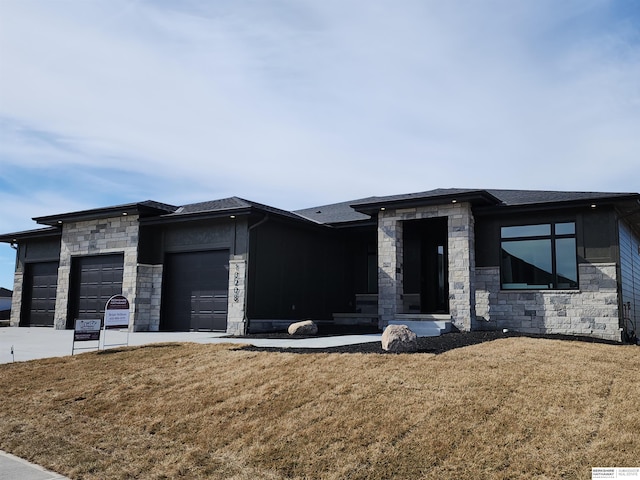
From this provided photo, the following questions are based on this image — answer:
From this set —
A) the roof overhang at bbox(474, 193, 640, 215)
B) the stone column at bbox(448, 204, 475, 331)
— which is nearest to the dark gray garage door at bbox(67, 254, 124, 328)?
the stone column at bbox(448, 204, 475, 331)

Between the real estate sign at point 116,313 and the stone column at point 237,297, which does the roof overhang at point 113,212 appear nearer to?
the stone column at point 237,297

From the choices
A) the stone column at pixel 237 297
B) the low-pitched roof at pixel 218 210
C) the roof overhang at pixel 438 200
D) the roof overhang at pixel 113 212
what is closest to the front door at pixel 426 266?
the roof overhang at pixel 438 200

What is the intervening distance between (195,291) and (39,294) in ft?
33.4

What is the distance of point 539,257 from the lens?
1633 cm

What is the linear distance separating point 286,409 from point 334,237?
587 inches

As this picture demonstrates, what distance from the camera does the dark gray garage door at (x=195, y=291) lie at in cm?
1834

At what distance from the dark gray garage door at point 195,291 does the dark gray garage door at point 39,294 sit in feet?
25.0

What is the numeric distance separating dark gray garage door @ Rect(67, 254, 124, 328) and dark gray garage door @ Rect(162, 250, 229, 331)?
2239mm

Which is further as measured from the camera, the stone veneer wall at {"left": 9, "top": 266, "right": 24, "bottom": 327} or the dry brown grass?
the stone veneer wall at {"left": 9, "top": 266, "right": 24, "bottom": 327}

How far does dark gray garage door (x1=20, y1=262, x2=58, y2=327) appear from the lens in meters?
23.8

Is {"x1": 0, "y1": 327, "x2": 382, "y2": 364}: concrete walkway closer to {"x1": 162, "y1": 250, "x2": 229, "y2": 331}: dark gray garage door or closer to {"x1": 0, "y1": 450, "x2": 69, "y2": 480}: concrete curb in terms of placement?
{"x1": 162, "y1": 250, "x2": 229, "y2": 331}: dark gray garage door

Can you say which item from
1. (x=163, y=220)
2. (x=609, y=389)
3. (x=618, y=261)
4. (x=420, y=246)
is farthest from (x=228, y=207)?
(x=609, y=389)

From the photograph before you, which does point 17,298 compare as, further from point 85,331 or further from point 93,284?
point 85,331

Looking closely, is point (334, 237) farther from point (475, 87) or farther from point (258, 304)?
point (475, 87)
